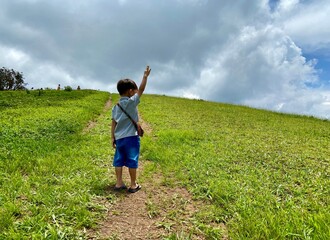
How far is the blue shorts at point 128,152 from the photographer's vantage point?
7.80 metres

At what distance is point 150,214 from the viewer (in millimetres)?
6641

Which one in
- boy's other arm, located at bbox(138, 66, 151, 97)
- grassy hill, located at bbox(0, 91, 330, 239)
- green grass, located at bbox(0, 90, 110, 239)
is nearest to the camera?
green grass, located at bbox(0, 90, 110, 239)

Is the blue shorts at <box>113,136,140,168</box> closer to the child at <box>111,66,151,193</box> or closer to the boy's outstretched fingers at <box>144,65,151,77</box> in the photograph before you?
the child at <box>111,66,151,193</box>

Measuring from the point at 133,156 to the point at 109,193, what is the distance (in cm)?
112

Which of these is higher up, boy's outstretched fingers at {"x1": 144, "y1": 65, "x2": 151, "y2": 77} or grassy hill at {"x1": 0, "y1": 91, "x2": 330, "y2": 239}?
boy's outstretched fingers at {"x1": 144, "y1": 65, "x2": 151, "y2": 77}

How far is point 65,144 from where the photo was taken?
513 inches

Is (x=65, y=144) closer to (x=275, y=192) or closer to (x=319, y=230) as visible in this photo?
(x=275, y=192)

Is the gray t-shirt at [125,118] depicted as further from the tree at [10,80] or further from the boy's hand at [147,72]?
the tree at [10,80]

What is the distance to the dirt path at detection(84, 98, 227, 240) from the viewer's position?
19.0ft

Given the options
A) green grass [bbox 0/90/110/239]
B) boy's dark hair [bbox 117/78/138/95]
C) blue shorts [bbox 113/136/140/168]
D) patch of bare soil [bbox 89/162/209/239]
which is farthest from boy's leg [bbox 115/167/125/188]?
boy's dark hair [bbox 117/78/138/95]

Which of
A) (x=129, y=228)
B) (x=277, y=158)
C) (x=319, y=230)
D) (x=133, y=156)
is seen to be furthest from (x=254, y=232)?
(x=277, y=158)

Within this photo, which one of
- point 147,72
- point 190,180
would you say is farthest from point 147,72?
point 190,180

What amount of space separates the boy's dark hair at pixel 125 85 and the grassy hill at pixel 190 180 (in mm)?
2652

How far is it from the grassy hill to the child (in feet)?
3.09
